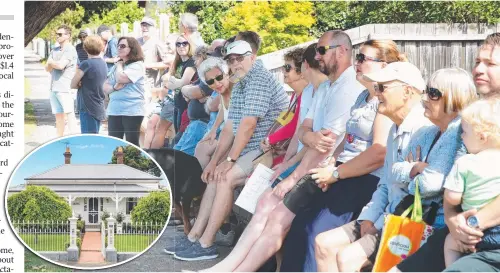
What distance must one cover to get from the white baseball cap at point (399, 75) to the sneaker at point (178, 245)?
245cm

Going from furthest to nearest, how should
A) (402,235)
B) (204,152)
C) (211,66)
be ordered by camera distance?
1. (204,152)
2. (211,66)
3. (402,235)

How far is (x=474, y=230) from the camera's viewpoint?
5312mm

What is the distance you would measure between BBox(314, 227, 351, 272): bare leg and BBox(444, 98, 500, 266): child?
3.30 ft

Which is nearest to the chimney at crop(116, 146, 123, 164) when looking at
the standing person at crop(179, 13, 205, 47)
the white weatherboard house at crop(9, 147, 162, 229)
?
the white weatherboard house at crop(9, 147, 162, 229)

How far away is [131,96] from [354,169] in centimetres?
239

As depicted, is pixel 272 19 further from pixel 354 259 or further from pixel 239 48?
pixel 354 259

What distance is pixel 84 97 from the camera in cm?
829

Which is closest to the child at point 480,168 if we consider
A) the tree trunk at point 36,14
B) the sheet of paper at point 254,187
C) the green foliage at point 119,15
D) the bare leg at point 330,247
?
the bare leg at point 330,247

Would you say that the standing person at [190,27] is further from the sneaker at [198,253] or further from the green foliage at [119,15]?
the sneaker at [198,253]

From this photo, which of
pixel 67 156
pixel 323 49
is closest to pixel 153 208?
pixel 67 156

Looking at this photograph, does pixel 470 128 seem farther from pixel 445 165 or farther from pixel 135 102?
pixel 135 102

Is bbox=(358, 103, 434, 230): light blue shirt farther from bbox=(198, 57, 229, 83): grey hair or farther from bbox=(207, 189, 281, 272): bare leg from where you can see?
bbox=(198, 57, 229, 83): grey hair

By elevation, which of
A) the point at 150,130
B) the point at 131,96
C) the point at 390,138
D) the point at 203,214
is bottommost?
the point at 203,214

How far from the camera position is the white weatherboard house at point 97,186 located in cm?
793
